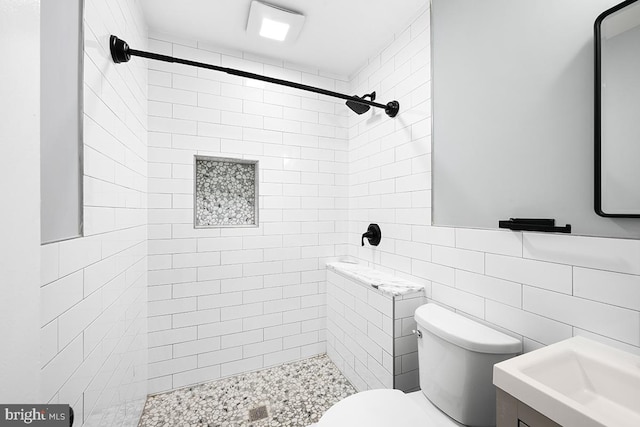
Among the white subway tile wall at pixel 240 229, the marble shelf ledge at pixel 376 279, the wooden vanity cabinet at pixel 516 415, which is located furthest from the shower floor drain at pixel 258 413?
the wooden vanity cabinet at pixel 516 415

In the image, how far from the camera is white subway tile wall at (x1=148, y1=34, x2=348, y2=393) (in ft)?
6.05

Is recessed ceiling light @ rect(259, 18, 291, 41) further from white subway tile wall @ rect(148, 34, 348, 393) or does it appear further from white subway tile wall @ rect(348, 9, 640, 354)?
white subway tile wall @ rect(348, 9, 640, 354)

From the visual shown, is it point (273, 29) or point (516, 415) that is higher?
point (273, 29)

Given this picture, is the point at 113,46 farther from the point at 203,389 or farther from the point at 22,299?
the point at 203,389

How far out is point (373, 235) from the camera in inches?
78.5

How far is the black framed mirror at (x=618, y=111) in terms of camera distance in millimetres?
799

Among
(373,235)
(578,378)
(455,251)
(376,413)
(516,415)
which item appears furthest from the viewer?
(373,235)

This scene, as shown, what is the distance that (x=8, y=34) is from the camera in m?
0.39

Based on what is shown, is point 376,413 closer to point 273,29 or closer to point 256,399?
point 256,399

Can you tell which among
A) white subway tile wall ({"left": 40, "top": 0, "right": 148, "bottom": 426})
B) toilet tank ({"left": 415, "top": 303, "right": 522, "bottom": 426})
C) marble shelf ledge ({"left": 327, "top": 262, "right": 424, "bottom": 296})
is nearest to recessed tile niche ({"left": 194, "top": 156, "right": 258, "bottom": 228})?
white subway tile wall ({"left": 40, "top": 0, "right": 148, "bottom": 426})

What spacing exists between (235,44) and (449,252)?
6.91ft

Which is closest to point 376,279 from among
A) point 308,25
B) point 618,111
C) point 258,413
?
point 258,413

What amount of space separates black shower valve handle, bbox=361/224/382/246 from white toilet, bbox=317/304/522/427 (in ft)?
2.72

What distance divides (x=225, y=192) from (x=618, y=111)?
7.09 feet
